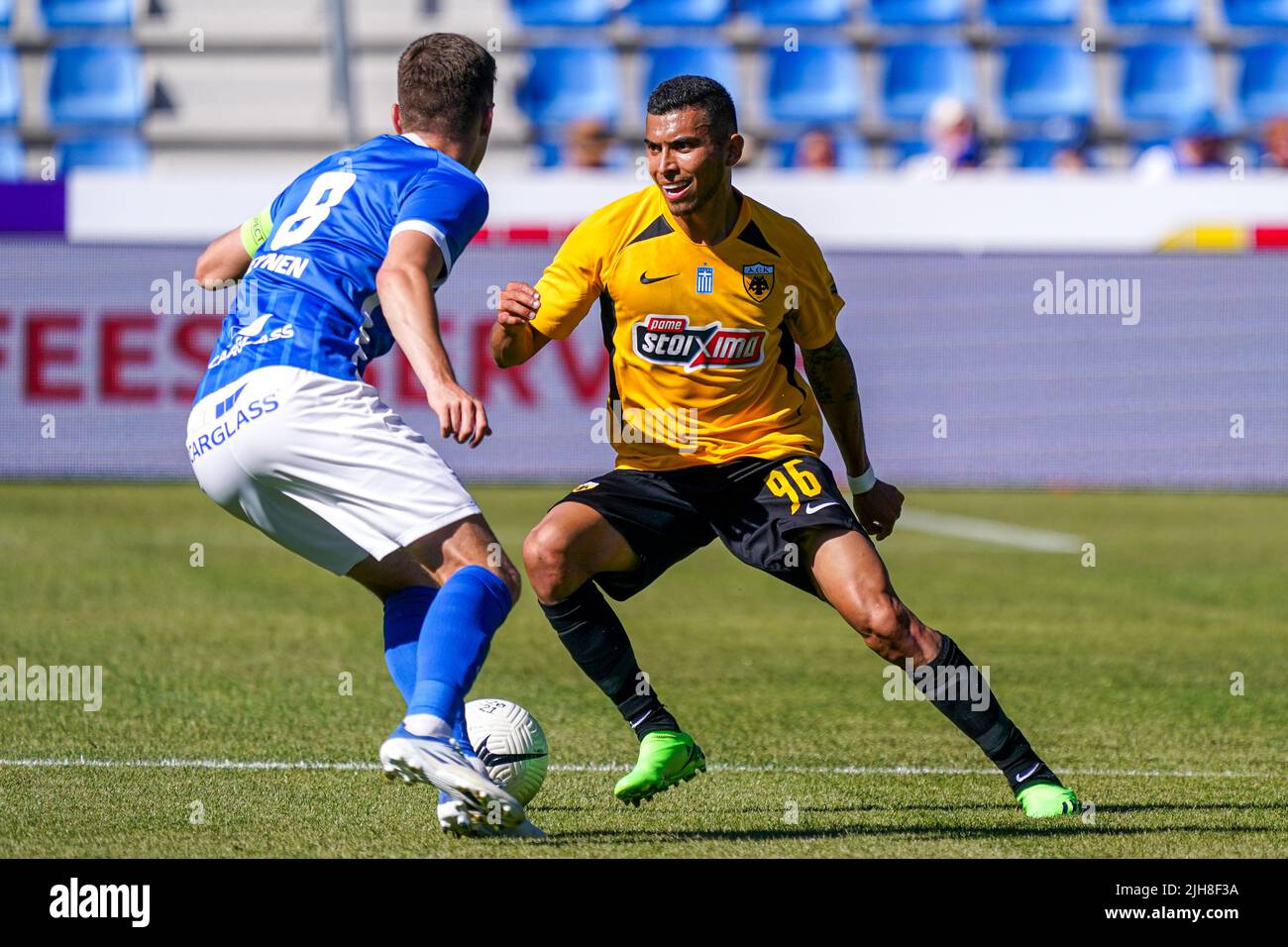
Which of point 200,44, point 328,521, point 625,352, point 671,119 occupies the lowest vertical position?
point 328,521

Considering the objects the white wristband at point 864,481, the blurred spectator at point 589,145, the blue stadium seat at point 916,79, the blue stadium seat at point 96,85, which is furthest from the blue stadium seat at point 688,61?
the white wristband at point 864,481

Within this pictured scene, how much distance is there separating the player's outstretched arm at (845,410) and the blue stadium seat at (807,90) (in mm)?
14295

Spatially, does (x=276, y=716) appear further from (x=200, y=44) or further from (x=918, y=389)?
(x=200, y=44)

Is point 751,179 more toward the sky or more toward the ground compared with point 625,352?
more toward the sky

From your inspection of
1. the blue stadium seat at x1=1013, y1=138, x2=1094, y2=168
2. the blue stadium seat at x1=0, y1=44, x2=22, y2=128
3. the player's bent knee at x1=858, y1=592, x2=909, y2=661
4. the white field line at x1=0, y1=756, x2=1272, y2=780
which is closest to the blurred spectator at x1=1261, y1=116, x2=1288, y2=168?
the blue stadium seat at x1=1013, y1=138, x2=1094, y2=168

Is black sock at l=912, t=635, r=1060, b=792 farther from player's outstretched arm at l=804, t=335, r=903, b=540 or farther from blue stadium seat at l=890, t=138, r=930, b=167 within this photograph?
blue stadium seat at l=890, t=138, r=930, b=167

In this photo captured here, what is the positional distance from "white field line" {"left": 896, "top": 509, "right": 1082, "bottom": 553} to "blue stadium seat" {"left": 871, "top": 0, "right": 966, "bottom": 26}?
7.57 m

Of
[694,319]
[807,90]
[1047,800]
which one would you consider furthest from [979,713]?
[807,90]

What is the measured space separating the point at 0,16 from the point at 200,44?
2021 millimetres

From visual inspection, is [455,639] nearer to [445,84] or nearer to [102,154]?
[445,84]

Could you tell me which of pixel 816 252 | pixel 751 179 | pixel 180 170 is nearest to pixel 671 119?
pixel 816 252

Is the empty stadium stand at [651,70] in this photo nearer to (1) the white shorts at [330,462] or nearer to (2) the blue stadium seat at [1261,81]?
(2) the blue stadium seat at [1261,81]

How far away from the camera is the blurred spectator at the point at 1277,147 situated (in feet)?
58.6

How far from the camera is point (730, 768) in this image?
6348 millimetres
